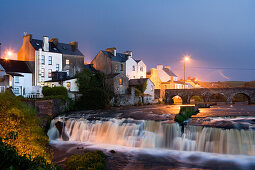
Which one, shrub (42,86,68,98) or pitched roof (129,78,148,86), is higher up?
pitched roof (129,78,148,86)

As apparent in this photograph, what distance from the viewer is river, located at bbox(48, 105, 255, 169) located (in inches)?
638

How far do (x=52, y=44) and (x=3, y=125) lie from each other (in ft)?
146

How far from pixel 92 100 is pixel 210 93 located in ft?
106

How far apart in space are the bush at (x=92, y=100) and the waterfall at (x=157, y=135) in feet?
39.9

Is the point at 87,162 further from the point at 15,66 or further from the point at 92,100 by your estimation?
the point at 15,66

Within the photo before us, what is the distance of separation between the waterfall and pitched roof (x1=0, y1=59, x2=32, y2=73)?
20.4 meters

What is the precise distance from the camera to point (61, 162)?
16.9 metres

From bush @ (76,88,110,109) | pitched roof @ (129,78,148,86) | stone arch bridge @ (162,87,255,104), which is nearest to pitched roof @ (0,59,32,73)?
bush @ (76,88,110,109)

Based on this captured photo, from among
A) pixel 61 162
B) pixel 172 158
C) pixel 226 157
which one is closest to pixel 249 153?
pixel 226 157

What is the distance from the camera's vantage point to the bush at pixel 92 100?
41375 mm

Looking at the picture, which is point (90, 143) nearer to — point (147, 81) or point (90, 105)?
point (90, 105)

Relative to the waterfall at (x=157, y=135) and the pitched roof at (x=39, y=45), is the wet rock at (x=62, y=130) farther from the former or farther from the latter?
the pitched roof at (x=39, y=45)

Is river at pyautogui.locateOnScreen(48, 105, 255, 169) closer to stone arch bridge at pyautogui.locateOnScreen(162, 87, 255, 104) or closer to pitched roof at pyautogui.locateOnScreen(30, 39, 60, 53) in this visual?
pitched roof at pyautogui.locateOnScreen(30, 39, 60, 53)

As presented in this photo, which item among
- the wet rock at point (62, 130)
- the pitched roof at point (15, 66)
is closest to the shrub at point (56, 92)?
the pitched roof at point (15, 66)
